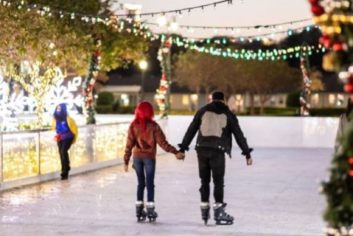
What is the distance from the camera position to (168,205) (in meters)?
12.2

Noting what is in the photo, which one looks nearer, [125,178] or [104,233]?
[104,233]

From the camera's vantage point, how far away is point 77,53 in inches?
957

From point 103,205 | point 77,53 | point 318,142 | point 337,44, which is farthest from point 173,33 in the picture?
point 337,44

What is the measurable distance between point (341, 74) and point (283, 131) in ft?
75.5

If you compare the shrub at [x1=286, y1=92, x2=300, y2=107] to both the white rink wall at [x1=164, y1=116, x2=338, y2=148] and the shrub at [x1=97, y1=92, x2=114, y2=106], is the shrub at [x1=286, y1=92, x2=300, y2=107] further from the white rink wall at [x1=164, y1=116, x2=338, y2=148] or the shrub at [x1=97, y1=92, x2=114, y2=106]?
the white rink wall at [x1=164, y1=116, x2=338, y2=148]

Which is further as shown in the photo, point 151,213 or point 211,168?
point 151,213

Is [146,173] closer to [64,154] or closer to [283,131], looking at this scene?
[64,154]

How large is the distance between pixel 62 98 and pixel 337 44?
73.1 ft

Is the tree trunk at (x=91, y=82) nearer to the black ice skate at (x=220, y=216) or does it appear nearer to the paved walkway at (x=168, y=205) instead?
the paved walkway at (x=168, y=205)

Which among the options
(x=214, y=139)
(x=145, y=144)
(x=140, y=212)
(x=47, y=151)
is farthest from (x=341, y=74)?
(x=47, y=151)

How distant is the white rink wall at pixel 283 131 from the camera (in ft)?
88.9

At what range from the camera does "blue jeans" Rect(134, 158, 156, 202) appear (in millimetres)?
10484

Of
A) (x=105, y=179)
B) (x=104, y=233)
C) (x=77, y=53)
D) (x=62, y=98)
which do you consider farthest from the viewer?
(x=62, y=98)

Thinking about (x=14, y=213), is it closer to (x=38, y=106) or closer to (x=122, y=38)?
(x=38, y=106)
